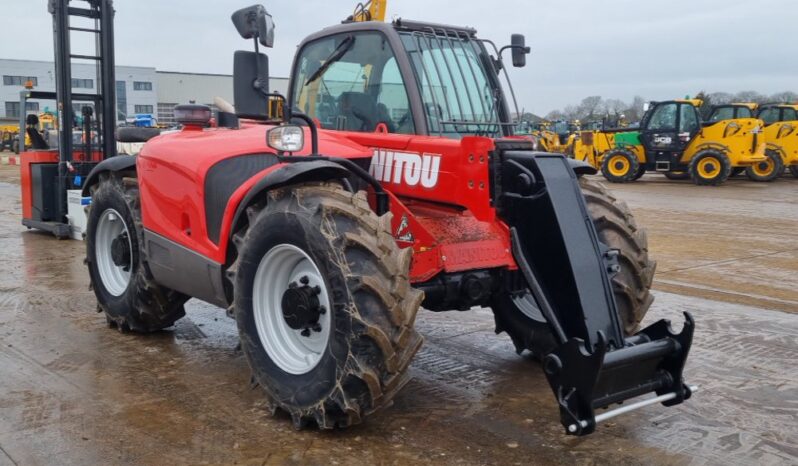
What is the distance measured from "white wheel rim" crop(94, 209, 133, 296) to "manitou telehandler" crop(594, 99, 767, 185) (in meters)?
19.2

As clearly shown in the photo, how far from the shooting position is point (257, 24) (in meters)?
4.36

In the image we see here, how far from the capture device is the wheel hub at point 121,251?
6109 mm

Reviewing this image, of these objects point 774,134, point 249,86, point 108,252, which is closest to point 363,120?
point 249,86

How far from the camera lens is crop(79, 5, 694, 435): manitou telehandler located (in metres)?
3.76

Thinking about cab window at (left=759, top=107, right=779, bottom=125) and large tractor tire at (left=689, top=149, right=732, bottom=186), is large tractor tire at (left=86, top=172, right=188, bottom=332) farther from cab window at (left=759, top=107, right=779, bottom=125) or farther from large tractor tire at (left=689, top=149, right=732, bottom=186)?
cab window at (left=759, top=107, right=779, bottom=125)

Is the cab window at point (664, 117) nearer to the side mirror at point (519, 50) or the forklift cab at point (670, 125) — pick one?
the forklift cab at point (670, 125)

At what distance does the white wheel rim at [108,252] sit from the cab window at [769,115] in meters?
23.6

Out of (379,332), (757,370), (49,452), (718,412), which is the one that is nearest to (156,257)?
(49,452)

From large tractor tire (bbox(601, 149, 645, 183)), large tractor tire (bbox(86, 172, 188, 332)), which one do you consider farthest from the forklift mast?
large tractor tire (bbox(601, 149, 645, 183))

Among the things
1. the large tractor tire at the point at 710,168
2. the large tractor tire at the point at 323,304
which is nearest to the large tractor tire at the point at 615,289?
the large tractor tire at the point at 323,304

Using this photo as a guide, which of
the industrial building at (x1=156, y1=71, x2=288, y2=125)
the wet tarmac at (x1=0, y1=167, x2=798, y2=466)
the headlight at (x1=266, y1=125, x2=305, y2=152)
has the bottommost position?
the wet tarmac at (x1=0, y1=167, x2=798, y2=466)

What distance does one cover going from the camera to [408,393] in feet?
15.6

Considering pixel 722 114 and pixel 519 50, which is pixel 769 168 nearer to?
pixel 722 114

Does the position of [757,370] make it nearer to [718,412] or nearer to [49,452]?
[718,412]
